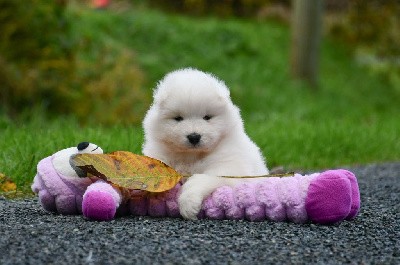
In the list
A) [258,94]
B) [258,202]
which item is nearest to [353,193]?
[258,202]

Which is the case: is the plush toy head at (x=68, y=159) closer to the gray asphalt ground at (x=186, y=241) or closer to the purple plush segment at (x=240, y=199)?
the purple plush segment at (x=240, y=199)

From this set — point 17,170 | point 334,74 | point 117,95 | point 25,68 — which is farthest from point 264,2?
point 17,170

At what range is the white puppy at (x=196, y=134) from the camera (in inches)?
159

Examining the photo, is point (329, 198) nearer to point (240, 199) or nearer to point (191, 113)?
point (240, 199)

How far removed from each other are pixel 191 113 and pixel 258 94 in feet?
30.9

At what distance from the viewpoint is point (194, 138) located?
13.3 ft

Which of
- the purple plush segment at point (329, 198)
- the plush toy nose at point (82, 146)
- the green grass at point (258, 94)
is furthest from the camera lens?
the green grass at point (258, 94)

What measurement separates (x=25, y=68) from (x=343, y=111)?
238 inches

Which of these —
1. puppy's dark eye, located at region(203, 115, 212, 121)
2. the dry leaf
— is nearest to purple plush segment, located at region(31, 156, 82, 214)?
the dry leaf

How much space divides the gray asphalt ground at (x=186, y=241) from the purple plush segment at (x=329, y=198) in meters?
0.06

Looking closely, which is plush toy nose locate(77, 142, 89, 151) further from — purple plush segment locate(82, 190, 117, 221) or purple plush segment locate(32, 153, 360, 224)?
purple plush segment locate(82, 190, 117, 221)

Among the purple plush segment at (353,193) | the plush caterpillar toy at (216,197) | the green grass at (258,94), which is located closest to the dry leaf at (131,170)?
the plush caterpillar toy at (216,197)

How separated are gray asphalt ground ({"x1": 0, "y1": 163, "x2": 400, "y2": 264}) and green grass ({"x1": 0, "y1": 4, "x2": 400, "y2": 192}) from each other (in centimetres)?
193

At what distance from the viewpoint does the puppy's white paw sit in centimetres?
394
